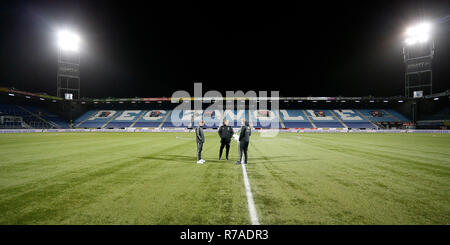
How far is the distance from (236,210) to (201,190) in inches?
55.8

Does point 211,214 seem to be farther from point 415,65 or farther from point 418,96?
point 418,96

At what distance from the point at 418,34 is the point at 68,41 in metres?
71.6

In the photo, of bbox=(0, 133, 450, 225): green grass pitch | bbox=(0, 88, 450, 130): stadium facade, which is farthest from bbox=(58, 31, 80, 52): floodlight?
bbox=(0, 133, 450, 225): green grass pitch

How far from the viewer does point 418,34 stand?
36.6 m

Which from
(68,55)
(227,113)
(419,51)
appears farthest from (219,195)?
(68,55)

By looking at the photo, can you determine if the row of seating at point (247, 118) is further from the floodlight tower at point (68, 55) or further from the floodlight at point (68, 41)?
the floodlight at point (68, 41)

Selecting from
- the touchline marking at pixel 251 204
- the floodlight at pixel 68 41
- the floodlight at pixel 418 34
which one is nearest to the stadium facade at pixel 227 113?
the floodlight at pixel 418 34

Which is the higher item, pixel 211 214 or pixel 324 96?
pixel 324 96

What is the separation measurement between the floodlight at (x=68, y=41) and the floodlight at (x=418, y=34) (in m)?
68.3

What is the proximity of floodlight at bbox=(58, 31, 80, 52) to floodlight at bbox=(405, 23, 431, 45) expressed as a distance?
224 feet

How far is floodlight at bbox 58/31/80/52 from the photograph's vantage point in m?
40.9

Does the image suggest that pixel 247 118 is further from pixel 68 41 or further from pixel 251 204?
pixel 251 204
